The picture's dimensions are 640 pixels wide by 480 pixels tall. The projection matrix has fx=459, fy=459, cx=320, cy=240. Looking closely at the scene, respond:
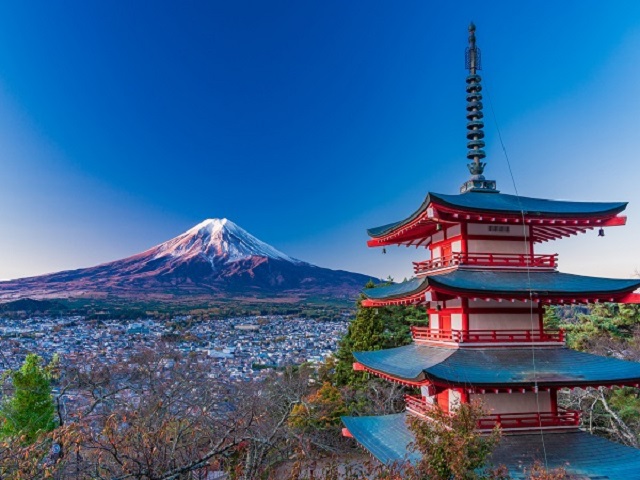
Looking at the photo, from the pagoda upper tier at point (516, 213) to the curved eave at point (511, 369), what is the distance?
2804mm

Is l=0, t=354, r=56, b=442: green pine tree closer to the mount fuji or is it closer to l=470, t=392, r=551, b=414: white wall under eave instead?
l=470, t=392, r=551, b=414: white wall under eave

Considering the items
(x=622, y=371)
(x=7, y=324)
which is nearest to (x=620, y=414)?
(x=622, y=371)

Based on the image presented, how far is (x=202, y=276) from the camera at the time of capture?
68000 millimetres

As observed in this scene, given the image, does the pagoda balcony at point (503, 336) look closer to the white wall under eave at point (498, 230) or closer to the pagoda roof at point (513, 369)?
the pagoda roof at point (513, 369)

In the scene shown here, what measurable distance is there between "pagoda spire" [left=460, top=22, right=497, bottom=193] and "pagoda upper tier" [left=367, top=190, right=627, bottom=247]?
48cm

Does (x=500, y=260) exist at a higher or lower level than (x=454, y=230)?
lower

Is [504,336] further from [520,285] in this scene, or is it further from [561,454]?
[561,454]

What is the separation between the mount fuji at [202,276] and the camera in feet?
197

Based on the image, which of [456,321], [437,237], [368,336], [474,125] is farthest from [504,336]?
[368,336]

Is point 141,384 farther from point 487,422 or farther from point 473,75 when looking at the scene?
point 473,75

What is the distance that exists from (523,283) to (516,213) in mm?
1528

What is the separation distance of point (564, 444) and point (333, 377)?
1833 cm

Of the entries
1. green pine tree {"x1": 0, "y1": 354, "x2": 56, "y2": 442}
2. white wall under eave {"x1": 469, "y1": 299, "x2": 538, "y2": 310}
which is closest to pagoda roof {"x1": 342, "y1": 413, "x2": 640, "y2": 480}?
white wall under eave {"x1": 469, "y1": 299, "x2": 538, "y2": 310}

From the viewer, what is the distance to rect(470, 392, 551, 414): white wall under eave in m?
9.55
